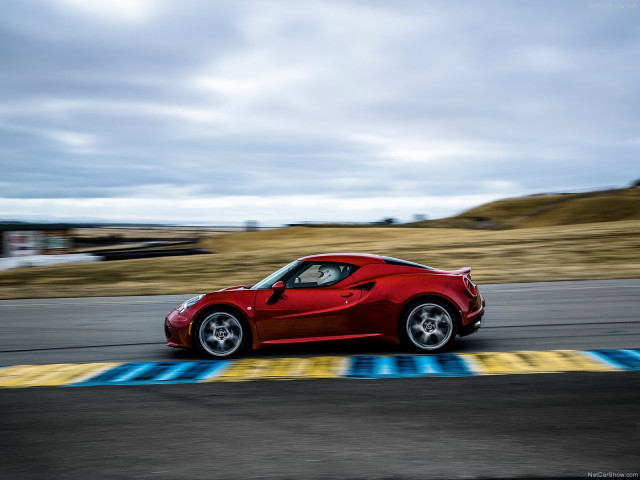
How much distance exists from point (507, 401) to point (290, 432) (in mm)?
1778

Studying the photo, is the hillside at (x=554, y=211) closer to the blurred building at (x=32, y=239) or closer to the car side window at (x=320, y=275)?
the blurred building at (x=32, y=239)

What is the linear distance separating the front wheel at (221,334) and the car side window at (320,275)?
28.3 inches

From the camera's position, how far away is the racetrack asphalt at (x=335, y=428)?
4.03 m

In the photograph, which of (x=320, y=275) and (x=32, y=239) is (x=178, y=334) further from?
(x=32, y=239)

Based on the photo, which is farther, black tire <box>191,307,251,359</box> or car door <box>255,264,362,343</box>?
black tire <box>191,307,251,359</box>

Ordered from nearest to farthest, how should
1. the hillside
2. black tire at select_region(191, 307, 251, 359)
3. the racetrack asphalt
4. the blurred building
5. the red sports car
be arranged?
1. the racetrack asphalt
2. the red sports car
3. black tire at select_region(191, 307, 251, 359)
4. the blurred building
5. the hillside

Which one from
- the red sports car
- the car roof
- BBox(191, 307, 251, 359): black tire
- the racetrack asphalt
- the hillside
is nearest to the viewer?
the racetrack asphalt

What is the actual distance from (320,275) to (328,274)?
0.35 feet

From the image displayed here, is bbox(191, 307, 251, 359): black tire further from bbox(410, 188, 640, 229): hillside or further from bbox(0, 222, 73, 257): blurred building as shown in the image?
bbox(410, 188, 640, 229): hillside

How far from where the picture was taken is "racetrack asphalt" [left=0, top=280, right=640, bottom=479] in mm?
4027

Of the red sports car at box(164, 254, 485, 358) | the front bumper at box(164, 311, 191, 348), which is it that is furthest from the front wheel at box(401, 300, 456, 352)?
the front bumper at box(164, 311, 191, 348)

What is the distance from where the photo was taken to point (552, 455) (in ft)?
13.5

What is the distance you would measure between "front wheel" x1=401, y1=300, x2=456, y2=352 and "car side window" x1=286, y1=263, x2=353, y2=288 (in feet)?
2.77

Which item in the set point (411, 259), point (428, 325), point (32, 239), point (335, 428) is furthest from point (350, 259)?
point (32, 239)
